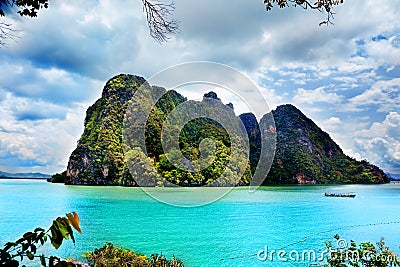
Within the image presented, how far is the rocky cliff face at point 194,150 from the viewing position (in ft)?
153

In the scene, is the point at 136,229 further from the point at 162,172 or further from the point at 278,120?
the point at 278,120

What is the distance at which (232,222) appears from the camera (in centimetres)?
1602

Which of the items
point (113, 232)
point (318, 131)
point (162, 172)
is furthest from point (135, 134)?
point (318, 131)

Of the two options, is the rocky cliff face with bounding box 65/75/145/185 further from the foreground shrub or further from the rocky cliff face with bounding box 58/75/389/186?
the foreground shrub

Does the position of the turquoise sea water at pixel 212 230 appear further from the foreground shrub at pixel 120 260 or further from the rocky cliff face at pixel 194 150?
the rocky cliff face at pixel 194 150

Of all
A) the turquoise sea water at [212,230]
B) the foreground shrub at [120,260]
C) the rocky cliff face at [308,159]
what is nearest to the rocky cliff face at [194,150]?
the rocky cliff face at [308,159]

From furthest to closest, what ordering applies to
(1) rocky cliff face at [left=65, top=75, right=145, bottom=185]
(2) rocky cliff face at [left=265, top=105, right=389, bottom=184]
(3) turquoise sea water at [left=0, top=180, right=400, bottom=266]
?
(2) rocky cliff face at [left=265, top=105, right=389, bottom=184]
(1) rocky cliff face at [left=65, top=75, right=145, bottom=185]
(3) turquoise sea water at [left=0, top=180, right=400, bottom=266]

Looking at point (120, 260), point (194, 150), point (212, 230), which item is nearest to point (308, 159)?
point (194, 150)

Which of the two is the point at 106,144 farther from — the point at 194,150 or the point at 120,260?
the point at 120,260

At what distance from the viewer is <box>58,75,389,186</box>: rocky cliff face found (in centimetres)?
4650

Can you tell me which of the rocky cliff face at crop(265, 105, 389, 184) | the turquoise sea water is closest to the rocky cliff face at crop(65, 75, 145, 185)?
the rocky cliff face at crop(265, 105, 389, 184)

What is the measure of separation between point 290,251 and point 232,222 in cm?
571

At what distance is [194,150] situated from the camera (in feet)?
135

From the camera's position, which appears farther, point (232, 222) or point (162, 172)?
point (162, 172)
